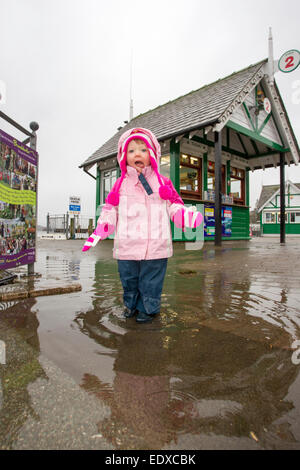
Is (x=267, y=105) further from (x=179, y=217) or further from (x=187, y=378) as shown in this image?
(x=187, y=378)

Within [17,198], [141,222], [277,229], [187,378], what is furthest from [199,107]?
[277,229]

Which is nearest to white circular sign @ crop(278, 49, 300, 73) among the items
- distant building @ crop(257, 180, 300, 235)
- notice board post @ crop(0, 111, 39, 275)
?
notice board post @ crop(0, 111, 39, 275)

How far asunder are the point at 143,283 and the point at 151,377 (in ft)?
2.97

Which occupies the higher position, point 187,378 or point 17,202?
point 17,202

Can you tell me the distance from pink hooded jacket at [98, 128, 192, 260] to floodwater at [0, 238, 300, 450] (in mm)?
518

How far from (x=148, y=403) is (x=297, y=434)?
0.47 m

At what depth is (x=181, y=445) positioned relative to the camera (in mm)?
725

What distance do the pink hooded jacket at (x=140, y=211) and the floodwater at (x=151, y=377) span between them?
1.70 ft

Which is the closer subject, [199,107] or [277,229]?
[199,107]

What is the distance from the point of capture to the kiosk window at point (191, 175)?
11258 mm

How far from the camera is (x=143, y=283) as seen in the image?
6.44 ft

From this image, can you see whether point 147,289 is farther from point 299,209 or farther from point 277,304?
point 299,209
